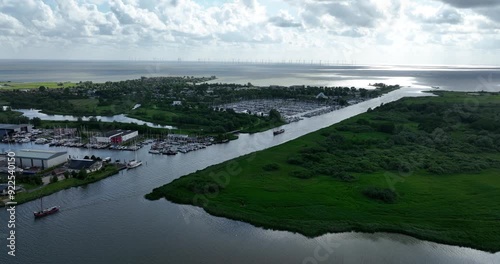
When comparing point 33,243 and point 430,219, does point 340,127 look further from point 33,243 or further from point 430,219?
point 33,243

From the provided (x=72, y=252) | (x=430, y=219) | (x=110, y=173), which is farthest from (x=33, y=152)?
(x=430, y=219)

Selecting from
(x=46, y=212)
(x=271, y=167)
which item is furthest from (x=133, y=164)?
(x=271, y=167)

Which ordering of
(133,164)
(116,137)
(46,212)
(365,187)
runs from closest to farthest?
1. (46,212)
2. (365,187)
3. (133,164)
4. (116,137)

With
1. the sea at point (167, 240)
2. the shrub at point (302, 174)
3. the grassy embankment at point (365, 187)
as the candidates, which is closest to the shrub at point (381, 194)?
the grassy embankment at point (365, 187)

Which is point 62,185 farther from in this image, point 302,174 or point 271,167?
point 302,174

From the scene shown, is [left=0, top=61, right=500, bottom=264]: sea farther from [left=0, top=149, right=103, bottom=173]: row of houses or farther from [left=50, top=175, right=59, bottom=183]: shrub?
[left=0, top=149, right=103, bottom=173]: row of houses

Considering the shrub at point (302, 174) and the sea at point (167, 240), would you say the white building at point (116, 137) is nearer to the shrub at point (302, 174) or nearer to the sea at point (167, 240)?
the sea at point (167, 240)
